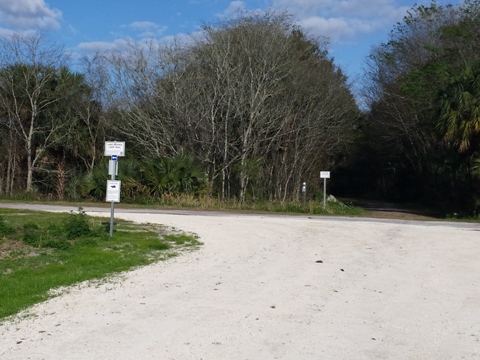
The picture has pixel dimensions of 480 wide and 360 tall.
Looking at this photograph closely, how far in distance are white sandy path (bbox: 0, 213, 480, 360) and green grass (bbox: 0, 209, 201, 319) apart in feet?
1.87

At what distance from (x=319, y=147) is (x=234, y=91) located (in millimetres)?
6177

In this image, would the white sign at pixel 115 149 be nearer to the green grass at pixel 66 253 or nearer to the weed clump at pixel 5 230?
the green grass at pixel 66 253

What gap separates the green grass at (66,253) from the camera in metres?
9.69

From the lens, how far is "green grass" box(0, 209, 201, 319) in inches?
381

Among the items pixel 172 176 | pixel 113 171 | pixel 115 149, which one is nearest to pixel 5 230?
pixel 113 171

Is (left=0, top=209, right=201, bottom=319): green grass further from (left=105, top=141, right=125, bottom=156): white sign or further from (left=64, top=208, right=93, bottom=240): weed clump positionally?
(left=105, top=141, right=125, bottom=156): white sign

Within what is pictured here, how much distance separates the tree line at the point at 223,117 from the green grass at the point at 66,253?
1420 cm

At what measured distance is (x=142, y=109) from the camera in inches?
1341

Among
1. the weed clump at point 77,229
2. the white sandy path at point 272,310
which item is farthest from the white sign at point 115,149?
the white sandy path at point 272,310

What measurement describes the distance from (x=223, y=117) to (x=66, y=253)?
2083 centimetres

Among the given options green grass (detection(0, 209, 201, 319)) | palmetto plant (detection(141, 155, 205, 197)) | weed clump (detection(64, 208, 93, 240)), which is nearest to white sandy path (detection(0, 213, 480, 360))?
green grass (detection(0, 209, 201, 319))

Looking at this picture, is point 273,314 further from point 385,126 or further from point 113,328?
point 385,126

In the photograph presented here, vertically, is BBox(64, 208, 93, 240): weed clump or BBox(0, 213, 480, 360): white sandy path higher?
BBox(64, 208, 93, 240): weed clump

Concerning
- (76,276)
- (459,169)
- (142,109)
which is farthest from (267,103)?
(76,276)
